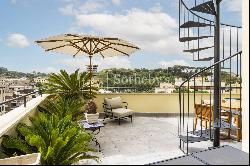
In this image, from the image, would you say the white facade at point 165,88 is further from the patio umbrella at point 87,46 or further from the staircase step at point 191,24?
the staircase step at point 191,24

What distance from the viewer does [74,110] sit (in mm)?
6938

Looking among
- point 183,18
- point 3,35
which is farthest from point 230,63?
point 3,35

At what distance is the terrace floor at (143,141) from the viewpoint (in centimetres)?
523

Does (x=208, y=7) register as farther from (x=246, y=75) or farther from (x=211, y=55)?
(x=246, y=75)

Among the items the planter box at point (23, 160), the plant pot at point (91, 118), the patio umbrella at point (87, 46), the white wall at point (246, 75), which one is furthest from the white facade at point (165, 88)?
the planter box at point (23, 160)

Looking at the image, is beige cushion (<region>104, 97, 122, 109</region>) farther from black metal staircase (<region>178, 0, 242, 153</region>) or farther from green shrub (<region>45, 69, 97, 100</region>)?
black metal staircase (<region>178, 0, 242, 153</region>)

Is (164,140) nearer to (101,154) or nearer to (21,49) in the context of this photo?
(101,154)

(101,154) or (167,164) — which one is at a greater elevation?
(167,164)

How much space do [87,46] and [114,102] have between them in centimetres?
200

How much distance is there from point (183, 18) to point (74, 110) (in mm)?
3486

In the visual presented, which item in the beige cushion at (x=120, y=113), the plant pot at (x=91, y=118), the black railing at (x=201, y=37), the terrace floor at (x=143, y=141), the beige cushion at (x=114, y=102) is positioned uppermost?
the black railing at (x=201, y=37)

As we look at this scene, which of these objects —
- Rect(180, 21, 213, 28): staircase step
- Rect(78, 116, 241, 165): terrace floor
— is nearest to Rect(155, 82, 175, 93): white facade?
Rect(78, 116, 241, 165): terrace floor

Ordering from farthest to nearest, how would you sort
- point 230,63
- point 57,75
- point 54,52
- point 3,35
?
point 3,35 < point 54,52 < point 57,75 < point 230,63

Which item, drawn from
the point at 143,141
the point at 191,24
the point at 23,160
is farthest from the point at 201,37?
the point at 23,160
